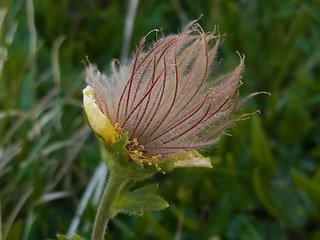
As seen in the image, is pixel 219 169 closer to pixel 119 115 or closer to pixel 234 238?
pixel 234 238

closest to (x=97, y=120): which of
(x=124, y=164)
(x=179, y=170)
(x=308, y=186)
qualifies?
(x=124, y=164)

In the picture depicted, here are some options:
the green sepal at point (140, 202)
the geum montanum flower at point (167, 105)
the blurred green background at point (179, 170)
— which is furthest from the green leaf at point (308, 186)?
the green sepal at point (140, 202)

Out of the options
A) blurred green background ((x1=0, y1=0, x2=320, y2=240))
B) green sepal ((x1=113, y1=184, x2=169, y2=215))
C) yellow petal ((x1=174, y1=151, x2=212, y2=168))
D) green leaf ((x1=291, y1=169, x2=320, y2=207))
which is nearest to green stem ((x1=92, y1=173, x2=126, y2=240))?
green sepal ((x1=113, y1=184, x2=169, y2=215))

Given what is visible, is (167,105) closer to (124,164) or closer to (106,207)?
(124,164)

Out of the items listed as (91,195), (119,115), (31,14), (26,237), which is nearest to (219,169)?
(91,195)

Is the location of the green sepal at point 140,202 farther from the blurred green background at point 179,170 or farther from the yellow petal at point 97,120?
the blurred green background at point 179,170

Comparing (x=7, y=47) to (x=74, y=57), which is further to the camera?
(x=74, y=57)
